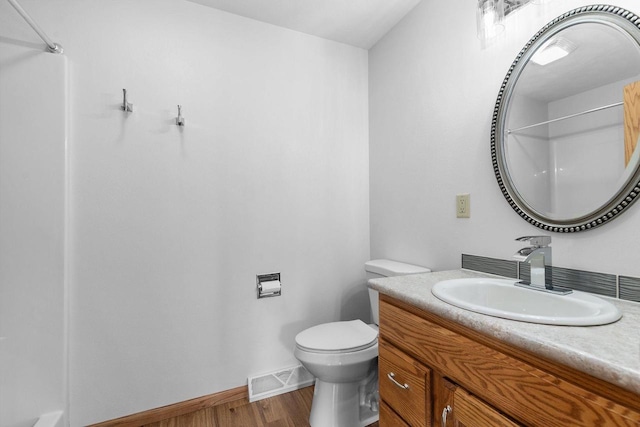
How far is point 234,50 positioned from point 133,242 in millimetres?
1275

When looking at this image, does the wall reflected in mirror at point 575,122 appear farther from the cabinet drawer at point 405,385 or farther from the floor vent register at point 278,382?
the floor vent register at point 278,382

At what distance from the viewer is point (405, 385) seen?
3.22ft

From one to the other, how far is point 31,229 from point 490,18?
2.28m

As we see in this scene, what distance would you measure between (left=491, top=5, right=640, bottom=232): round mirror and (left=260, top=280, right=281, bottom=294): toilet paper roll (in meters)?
1.33

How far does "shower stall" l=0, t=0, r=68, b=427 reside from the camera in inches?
51.9

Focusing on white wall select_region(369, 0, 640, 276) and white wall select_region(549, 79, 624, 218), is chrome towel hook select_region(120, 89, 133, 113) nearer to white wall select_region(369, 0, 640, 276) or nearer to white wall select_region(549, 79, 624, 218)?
white wall select_region(369, 0, 640, 276)

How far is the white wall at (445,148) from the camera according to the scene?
3.40ft

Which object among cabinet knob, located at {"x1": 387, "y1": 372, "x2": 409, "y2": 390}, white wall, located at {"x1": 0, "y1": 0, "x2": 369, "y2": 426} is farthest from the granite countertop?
white wall, located at {"x1": 0, "y1": 0, "x2": 369, "y2": 426}

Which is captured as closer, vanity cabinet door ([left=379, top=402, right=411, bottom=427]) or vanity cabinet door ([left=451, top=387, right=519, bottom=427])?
vanity cabinet door ([left=451, top=387, right=519, bottom=427])

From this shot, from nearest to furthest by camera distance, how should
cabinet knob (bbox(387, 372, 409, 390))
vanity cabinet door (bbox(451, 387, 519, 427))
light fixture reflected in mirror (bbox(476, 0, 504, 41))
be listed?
1. vanity cabinet door (bbox(451, 387, 519, 427))
2. cabinet knob (bbox(387, 372, 409, 390))
3. light fixture reflected in mirror (bbox(476, 0, 504, 41))

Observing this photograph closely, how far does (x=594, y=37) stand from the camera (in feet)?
3.17

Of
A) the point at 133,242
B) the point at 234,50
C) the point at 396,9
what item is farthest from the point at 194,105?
the point at 396,9

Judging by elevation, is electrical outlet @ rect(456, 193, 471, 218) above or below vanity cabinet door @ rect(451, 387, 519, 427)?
above

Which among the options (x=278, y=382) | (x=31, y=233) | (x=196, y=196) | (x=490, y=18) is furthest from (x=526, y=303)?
(x=31, y=233)
